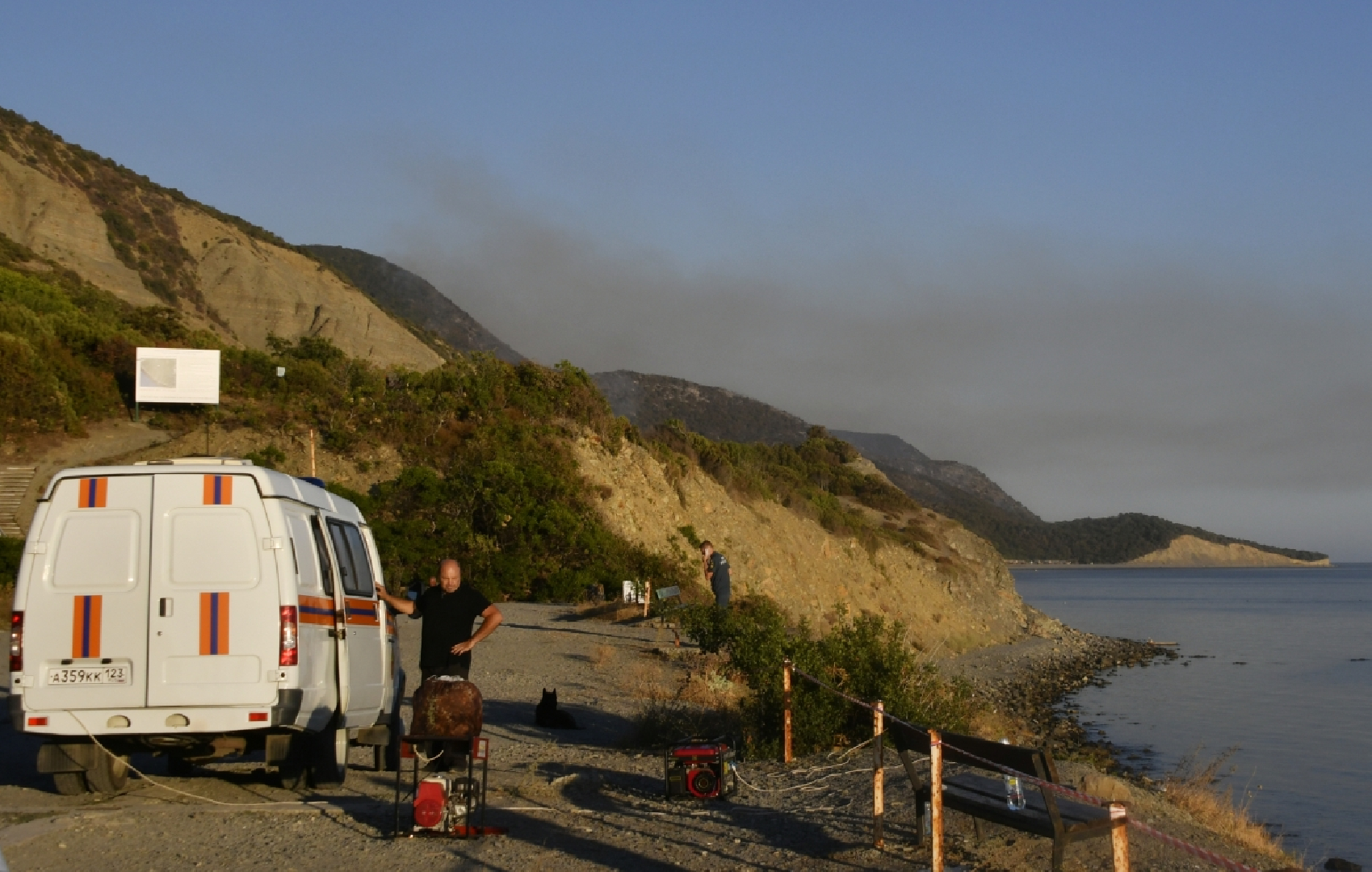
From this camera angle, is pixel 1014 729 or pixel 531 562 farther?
pixel 531 562

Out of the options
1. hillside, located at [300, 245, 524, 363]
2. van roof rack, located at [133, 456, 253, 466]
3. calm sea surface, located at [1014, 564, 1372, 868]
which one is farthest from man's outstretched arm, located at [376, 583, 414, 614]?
hillside, located at [300, 245, 524, 363]

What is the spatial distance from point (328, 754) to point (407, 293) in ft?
464

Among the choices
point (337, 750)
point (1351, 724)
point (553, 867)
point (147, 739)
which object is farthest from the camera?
point (1351, 724)

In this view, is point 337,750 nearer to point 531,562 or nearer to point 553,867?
point 553,867

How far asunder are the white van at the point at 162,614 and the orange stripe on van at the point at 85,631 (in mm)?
11

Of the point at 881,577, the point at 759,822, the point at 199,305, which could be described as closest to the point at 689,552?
the point at 881,577

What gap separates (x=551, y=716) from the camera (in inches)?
523

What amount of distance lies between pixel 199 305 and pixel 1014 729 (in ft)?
246

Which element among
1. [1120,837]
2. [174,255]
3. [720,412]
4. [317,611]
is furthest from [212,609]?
[720,412]

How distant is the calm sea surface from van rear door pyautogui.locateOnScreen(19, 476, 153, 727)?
43.3ft

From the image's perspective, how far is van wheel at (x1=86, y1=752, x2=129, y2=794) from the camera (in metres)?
8.84

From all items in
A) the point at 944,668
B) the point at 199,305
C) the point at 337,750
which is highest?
the point at 199,305

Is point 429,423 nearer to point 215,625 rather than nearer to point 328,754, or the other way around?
point 328,754

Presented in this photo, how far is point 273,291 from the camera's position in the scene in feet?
283
